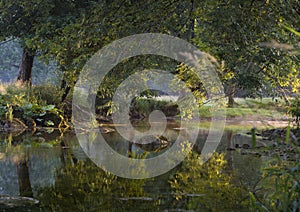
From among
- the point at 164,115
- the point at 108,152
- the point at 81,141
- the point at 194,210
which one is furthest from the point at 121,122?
the point at 194,210

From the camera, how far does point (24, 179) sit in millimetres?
5637

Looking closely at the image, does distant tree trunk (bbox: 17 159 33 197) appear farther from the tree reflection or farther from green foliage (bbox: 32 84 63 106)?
green foliage (bbox: 32 84 63 106)

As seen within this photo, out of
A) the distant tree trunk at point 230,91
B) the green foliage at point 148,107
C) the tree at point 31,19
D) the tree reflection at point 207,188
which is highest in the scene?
the tree at point 31,19

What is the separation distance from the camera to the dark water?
175 inches

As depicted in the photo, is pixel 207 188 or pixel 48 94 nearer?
pixel 207 188

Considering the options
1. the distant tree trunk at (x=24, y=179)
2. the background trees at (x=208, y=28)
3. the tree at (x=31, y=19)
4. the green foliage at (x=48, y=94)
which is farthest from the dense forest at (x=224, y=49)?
the green foliage at (x=48, y=94)

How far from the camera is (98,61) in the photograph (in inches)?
308

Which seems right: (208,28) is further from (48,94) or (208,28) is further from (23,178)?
(48,94)

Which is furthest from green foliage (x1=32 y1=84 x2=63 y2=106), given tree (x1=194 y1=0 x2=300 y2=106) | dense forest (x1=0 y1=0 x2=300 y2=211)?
tree (x1=194 y1=0 x2=300 y2=106)

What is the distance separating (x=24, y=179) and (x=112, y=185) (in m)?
1.00

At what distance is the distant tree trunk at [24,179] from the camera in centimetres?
489

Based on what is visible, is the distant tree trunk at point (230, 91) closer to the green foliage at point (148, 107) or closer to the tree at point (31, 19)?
the green foliage at point (148, 107)

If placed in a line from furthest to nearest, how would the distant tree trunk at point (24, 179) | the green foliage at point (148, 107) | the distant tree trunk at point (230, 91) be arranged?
the green foliage at point (148, 107)
the distant tree trunk at point (230, 91)
the distant tree trunk at point (24, 179)

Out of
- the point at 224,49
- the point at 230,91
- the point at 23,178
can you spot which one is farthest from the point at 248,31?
the point at 230,91
